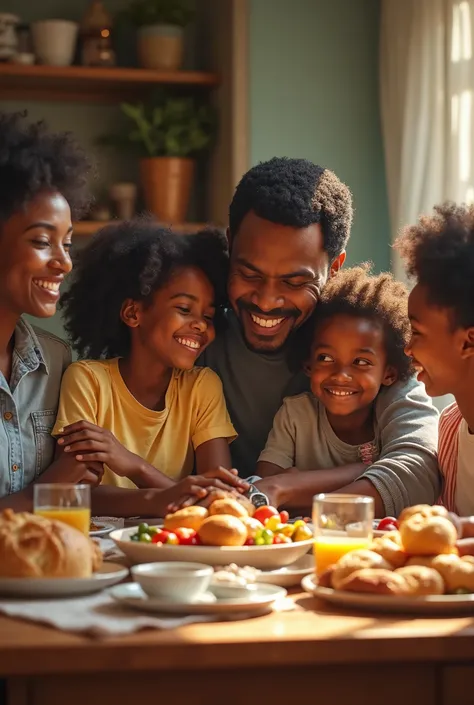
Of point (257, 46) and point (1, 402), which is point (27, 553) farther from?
point (257, 46)

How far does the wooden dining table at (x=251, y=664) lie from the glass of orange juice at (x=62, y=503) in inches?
11.4

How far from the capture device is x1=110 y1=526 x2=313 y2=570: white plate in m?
1.61

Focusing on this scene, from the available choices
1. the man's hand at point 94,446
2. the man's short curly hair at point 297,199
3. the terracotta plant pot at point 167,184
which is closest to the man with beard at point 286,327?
the man's short curly hair at point 297,199

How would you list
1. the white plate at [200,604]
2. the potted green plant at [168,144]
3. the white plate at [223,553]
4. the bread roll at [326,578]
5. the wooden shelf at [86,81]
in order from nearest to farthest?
1. the white plate at [200,604]
2. the bread roll at [326,578]
3. the white plate at [223,553]
4. the wooden shelf at [86,81]
5. the potted green plant at [168,144]

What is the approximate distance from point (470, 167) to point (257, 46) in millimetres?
1034

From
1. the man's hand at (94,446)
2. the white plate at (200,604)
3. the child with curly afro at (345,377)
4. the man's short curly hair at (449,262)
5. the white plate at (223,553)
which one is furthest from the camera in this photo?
the child with curly afro at (345,377)

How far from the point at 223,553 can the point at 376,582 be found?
28 cm

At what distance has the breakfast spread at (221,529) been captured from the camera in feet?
5.38

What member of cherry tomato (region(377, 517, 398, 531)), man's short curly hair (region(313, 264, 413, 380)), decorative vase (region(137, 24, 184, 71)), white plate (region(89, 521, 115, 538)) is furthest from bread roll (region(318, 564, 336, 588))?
decorative vase (region(137, 24, 184, 71))

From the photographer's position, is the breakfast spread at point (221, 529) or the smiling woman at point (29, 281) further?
the smiling woman at point (29, 281)

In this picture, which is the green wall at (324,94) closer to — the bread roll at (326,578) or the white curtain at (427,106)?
the white curtain at (427,106)

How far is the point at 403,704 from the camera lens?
133 centimetres

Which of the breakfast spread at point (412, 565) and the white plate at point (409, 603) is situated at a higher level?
the breakfast spread at point (412, 565)

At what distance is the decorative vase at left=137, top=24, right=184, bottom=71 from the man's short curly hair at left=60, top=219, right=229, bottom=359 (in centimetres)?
178
